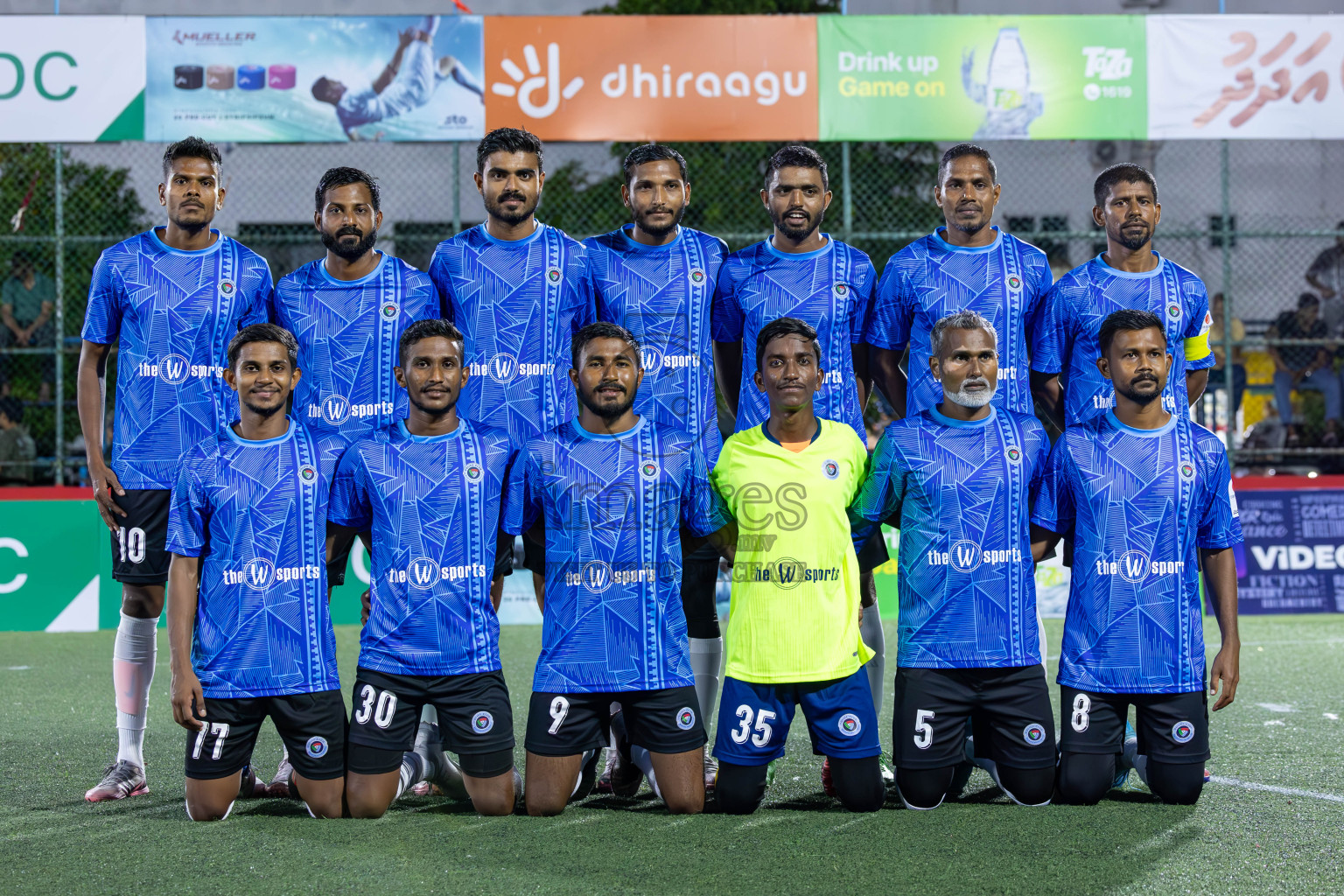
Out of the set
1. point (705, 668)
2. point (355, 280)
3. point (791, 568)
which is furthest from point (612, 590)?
point (355, 280)

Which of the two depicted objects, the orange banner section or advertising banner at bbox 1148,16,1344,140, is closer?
the orange banner section

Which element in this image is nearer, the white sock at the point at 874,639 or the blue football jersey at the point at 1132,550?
the blue football jersey at the point at 1132,550

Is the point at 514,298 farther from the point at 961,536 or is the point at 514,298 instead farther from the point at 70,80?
the point at 70,80

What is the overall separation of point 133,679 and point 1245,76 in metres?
8.85

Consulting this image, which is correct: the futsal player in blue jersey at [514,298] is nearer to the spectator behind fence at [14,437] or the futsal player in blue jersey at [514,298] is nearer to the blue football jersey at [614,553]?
the blue football jersey at [614,553]

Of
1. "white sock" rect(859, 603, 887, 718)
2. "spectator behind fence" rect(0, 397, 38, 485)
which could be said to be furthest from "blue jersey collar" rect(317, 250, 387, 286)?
"spectator behind fence" rect(0, 397, 38, 485)

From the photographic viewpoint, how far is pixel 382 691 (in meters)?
3.98

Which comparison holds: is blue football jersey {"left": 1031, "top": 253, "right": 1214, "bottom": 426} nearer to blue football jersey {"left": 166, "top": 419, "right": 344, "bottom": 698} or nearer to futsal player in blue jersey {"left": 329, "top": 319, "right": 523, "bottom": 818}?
futsal player in blue jersey {"left": 329, "top": 319, "right": 523, "bottom": 818}

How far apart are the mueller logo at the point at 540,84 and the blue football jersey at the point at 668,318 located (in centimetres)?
531

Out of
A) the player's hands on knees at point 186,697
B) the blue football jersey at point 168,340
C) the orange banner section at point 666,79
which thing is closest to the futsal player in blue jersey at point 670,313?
the blue football jersey at point 168,340

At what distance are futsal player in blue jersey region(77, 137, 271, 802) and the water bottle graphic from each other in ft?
21.8

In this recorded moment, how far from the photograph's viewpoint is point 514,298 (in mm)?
4578

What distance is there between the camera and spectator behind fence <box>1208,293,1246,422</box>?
10344 millimetres

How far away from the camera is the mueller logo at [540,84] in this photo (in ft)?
31.5
